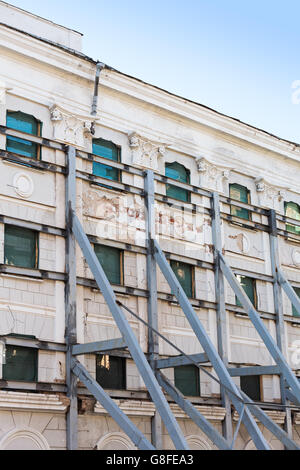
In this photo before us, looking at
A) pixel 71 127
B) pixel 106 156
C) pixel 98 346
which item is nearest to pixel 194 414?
pixel 98 346

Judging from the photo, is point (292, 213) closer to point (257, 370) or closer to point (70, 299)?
point (257, 370)

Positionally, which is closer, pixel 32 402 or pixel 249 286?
pixel 32 402

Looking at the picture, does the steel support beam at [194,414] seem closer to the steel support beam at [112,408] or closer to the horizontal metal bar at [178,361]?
the horizontal metal bar at [178,361]

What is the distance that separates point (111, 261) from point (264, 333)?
4.56m

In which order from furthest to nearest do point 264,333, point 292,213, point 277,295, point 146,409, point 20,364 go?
point 292,213, point 277,295, point 264,333, point 146,409, point 20,364

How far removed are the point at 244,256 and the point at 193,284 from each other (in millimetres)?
2571

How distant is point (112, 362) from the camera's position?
20.6 metres

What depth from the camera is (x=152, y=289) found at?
71.2ft

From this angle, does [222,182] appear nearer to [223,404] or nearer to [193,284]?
[193,284]

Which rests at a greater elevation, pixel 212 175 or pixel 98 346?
pixel 212 175


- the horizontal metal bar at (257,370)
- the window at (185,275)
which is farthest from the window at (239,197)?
the horizontal metal bar at (257,370)

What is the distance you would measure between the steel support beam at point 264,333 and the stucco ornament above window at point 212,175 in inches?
102

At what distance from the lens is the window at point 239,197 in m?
25.7

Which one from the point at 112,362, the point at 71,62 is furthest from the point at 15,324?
the point at 71,62
